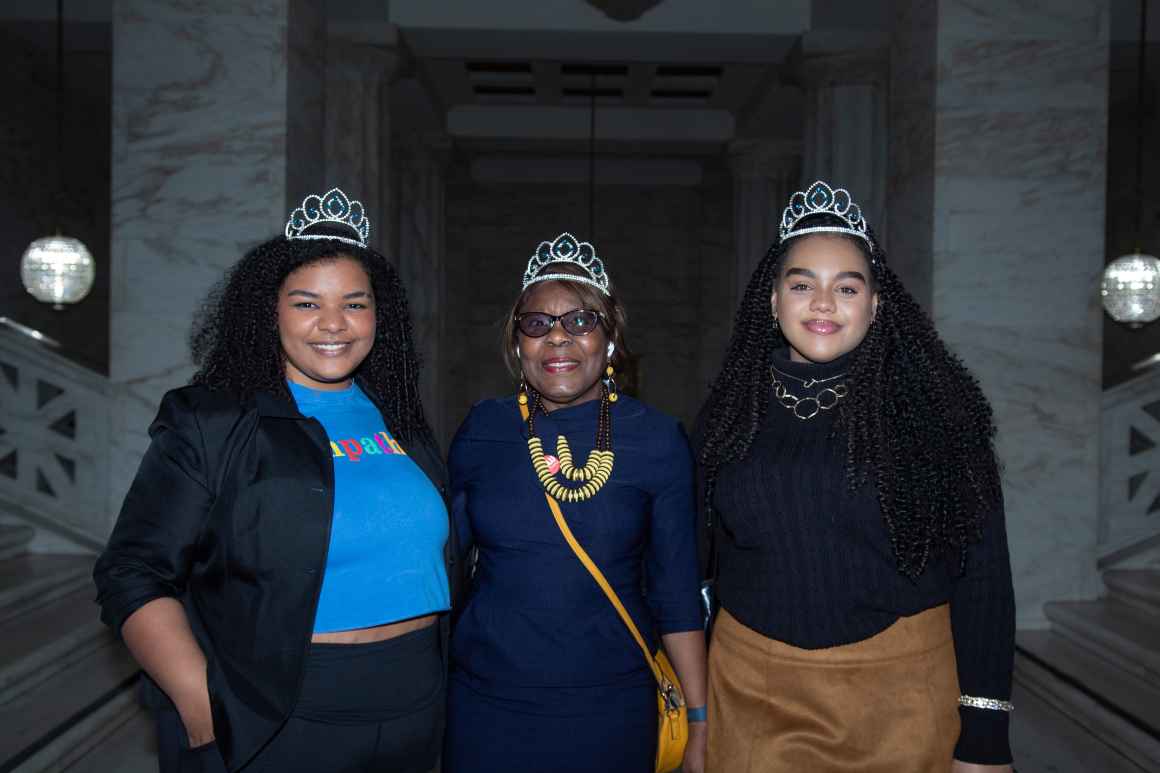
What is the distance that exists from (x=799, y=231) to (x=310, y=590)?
1426 mm

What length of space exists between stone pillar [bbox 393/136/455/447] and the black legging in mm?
10707

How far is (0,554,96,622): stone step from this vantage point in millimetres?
5242

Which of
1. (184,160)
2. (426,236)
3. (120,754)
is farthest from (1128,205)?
(120,754)

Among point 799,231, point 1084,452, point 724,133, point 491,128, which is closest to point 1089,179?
point 1084,452

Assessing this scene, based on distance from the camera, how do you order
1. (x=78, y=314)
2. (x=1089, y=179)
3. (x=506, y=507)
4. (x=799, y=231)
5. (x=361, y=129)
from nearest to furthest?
(x=799, y=231), (x=506, y=507), (x=1089, y=179), (x=361, y=129), (x=78, y=314)

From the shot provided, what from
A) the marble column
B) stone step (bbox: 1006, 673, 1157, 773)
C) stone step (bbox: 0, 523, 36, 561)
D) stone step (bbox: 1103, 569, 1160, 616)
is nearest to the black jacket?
stone step (bbox: 1006, 673, 1157, 773)

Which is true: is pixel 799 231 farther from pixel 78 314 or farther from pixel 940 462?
pixel 78 314

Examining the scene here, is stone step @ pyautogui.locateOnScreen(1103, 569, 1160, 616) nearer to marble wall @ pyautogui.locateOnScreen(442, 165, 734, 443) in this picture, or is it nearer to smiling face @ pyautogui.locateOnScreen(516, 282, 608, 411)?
smiling face @ pyautogui.locateOnScreen(516, 282, 608, 411)

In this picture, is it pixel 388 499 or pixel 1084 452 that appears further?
pixel 1084 452

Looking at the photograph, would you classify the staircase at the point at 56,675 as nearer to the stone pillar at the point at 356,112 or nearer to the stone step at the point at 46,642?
the stone step at the point at 46,642

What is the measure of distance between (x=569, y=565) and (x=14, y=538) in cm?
551

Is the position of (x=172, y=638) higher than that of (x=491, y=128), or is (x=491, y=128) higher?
(x=491, y=128)

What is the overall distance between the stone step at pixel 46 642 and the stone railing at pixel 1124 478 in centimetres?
628

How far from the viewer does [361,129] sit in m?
9.12
